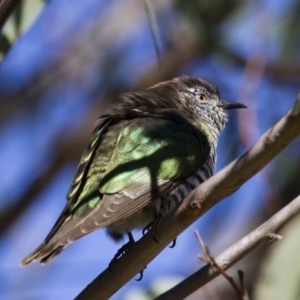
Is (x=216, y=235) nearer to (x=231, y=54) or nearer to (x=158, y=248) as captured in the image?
(x=231, y=54)

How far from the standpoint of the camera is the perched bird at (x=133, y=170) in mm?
3297

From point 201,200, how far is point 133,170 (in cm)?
105

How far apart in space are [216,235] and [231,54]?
128 centimetres

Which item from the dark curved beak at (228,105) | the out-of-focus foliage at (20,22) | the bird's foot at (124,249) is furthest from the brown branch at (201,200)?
the dark curved beak at (228,105)

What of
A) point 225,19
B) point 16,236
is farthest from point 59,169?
point 225,19

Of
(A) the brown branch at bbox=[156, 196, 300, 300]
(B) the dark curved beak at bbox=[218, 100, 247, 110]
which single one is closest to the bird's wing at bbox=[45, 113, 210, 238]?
(A) the brown branch at bbox=[156, 196, 300, 300]

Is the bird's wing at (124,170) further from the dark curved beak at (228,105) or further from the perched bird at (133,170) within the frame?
the dark curved beak at (228,105)

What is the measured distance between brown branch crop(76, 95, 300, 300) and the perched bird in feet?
0.67

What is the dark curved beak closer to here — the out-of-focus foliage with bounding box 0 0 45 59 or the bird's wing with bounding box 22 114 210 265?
the bird's wing with bounding box 22 114 210 265

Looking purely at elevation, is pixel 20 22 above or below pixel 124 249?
above

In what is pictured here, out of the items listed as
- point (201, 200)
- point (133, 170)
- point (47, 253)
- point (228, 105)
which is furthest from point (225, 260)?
point (228, 105)

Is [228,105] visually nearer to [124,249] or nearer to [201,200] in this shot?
[124,249]

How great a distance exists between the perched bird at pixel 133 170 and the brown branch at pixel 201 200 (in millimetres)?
205

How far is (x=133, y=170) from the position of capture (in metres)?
3.60
